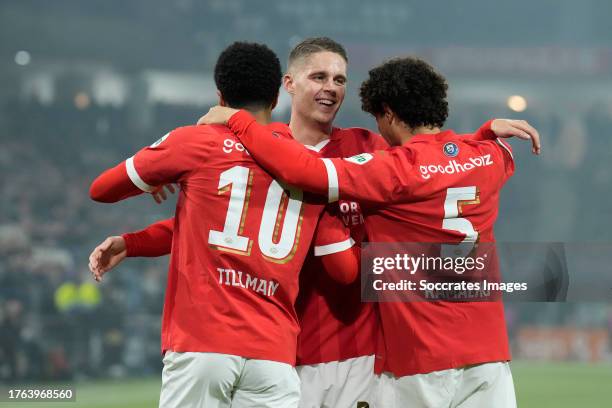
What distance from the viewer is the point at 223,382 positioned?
9.51 feet

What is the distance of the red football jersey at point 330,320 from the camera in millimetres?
3445

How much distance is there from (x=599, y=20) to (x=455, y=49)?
463 cm

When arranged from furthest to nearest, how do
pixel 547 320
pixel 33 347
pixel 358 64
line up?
pixel 358 64 → pixel 547 320 → pixel 33 347

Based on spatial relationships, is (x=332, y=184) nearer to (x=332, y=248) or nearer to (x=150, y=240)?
(x=332, y=248)

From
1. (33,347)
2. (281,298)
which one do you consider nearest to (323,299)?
(281,298)

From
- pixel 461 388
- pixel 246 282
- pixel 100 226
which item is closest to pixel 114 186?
pixel 246 282

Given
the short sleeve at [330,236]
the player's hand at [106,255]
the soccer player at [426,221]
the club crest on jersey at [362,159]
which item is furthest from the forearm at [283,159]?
the player's hand at [106,255]

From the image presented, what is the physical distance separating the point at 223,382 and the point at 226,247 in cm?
45

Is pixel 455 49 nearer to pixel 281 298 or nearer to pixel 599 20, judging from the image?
pixel 599 20

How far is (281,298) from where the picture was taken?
A: 3049 millimetres

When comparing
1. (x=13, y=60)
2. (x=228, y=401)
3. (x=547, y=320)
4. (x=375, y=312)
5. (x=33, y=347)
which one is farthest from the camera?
(x=13, y=60)

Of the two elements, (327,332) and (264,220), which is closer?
(264,220)

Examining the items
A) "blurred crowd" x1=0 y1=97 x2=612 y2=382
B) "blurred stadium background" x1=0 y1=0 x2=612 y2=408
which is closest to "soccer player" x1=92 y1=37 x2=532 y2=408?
"blurred stadium background" x1=0 y1=0 x2=612 y2=408

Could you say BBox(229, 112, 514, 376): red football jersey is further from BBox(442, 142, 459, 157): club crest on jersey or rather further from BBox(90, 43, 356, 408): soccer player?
BBox(90, 43, 356, 408): soccer player
